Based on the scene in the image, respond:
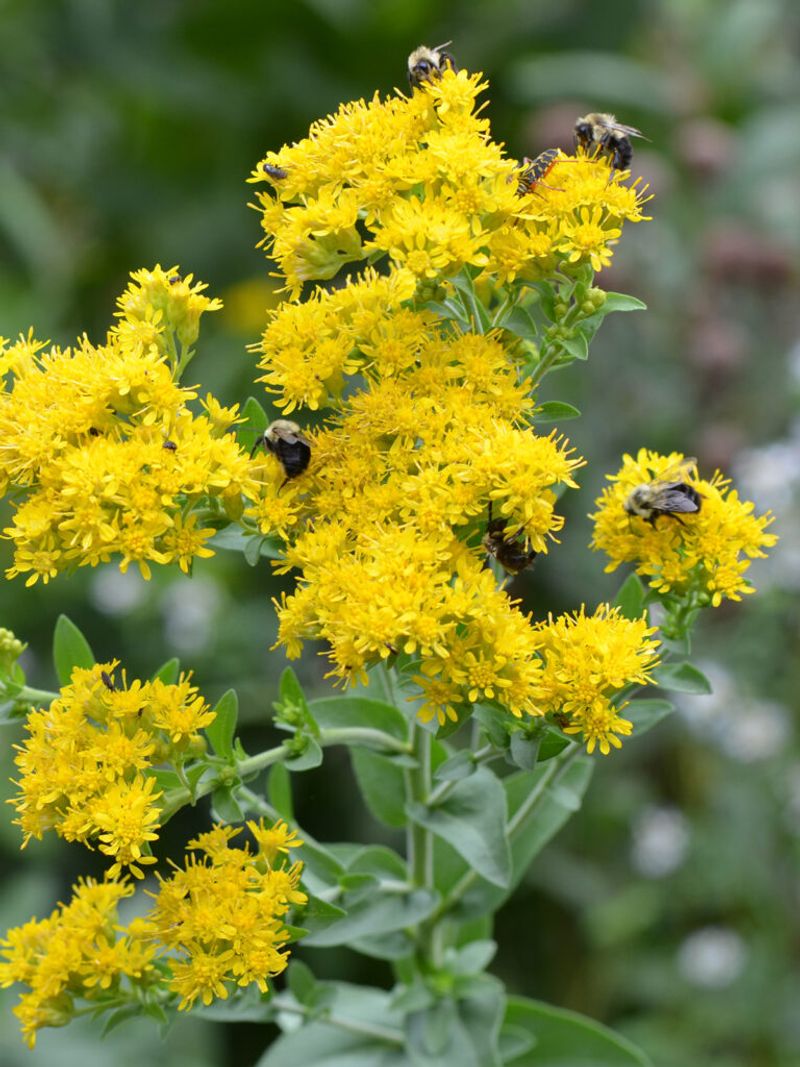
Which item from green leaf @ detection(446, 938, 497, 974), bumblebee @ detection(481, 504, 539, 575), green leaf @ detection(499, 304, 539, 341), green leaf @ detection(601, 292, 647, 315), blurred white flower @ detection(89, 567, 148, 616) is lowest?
green leaf @ detection(446, 938, 497, 974)

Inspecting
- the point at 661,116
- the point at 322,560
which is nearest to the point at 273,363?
the point at 322,560

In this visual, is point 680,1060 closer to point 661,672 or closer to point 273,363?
point 661,672

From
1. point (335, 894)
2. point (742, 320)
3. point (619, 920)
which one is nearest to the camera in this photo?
point (335, 894)

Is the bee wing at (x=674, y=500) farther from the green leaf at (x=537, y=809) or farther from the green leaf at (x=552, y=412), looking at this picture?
the green leaf at (x=537, y=809)

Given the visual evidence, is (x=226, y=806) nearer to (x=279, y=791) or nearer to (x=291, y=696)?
(x=291, y=696)

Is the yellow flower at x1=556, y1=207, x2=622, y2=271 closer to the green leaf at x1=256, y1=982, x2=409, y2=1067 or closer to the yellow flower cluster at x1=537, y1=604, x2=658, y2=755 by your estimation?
the yellow flower cluster at x1=537, y1=604, x2=658, y2=755

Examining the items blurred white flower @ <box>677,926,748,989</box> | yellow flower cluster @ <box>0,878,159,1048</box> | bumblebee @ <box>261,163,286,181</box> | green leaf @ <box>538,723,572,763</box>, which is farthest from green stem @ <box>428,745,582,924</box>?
blurred white flower @ <box>677,926,748,989</box>

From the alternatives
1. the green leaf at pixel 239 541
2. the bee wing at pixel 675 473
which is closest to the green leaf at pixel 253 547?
the green leaf at pixel 239 541
